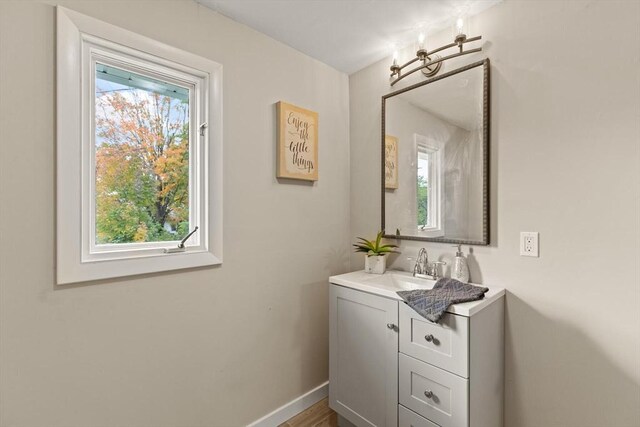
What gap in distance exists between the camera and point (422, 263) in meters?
1.78

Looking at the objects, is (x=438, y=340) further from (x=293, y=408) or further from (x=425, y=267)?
(x=293, y=408)

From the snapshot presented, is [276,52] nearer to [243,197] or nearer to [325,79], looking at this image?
[325,79]

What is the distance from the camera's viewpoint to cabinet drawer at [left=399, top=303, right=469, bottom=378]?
122 centimetres

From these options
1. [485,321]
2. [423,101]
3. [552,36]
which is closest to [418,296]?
[485,321]

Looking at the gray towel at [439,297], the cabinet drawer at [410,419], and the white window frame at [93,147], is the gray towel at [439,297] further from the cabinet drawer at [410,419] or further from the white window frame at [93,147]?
the white window frame at [93,147]

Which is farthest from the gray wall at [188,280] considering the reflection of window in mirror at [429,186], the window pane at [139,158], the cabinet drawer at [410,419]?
the cabinet drawer at [410,419]

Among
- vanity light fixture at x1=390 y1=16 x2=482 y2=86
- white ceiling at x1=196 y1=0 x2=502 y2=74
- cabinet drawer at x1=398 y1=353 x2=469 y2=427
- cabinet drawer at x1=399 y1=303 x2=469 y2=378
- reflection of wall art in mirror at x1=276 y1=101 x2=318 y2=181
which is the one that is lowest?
cabinet drawer at x1=398 y1=353 x2=469 y2=427

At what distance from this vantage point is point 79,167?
1186 millimetres

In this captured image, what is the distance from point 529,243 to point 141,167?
1873 millimetres

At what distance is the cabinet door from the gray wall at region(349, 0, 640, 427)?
22.0 inches

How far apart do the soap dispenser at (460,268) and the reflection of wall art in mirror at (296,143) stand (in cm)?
100

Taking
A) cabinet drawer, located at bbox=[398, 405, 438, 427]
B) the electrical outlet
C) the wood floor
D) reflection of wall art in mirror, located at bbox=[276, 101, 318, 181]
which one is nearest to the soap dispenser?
the electrical outlet

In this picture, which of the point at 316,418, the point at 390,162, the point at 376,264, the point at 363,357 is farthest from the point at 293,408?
the point at 390,162

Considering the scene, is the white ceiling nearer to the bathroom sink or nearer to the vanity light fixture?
the vanity light fixture
